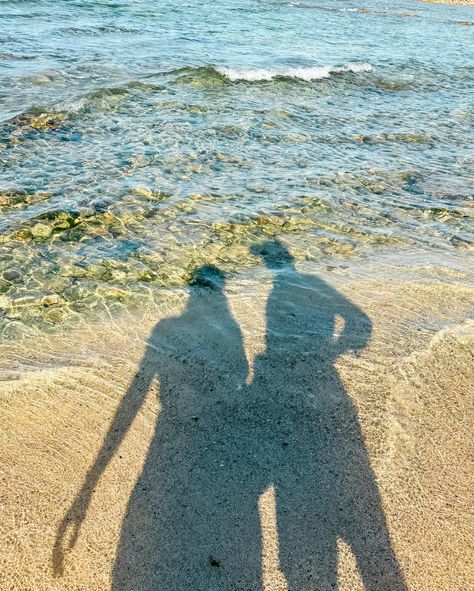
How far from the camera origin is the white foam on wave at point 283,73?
1569cm

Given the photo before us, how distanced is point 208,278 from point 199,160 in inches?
169

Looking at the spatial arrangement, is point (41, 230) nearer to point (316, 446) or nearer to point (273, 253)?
point (273, 253)

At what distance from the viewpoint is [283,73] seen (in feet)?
54.0

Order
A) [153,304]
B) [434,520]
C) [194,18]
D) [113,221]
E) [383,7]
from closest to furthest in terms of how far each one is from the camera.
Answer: [434,520] < [153,304] < [113,221] < [194,18] < [383,7]

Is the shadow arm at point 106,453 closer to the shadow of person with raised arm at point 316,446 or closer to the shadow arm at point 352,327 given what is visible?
the shadow of person with raised arm at point 316,446

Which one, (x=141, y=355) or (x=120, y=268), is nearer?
(x=141, y=355)

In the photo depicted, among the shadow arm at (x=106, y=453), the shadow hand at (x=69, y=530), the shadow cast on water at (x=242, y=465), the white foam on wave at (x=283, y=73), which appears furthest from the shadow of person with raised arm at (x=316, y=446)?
the white foam on wave at (x=283, y=73)

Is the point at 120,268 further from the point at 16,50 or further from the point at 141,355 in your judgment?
the point at 16,50

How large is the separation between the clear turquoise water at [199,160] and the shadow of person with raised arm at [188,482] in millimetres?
1307

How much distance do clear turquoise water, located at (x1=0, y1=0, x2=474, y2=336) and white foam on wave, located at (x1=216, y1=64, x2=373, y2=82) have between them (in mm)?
79

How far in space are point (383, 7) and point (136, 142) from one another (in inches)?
1586

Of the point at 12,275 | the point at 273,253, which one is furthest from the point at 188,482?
the point at 273,253

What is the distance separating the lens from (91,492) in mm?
3607

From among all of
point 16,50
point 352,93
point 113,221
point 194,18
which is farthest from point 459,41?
point 113,221
